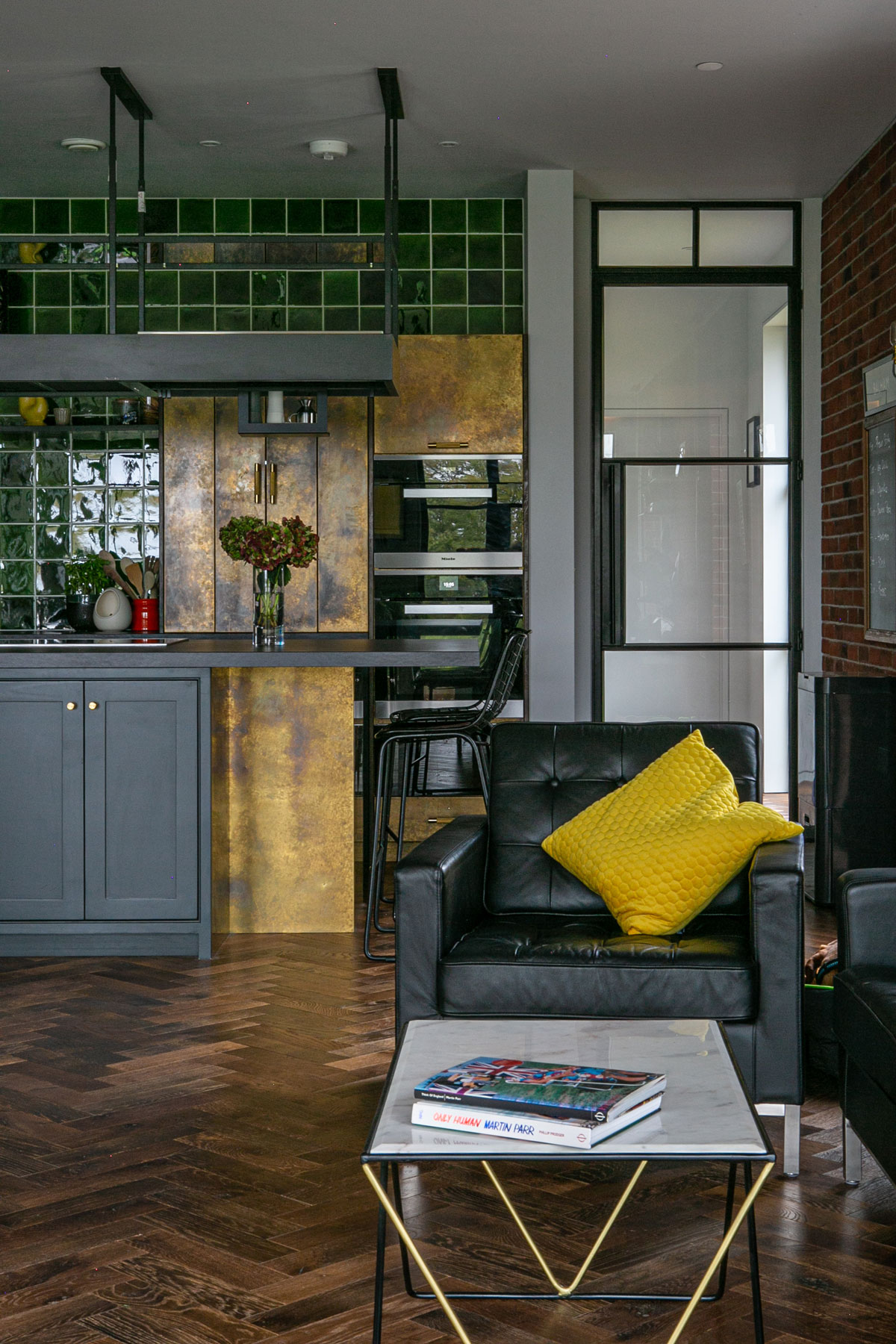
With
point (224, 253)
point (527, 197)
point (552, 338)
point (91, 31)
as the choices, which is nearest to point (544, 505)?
point (552, 338)

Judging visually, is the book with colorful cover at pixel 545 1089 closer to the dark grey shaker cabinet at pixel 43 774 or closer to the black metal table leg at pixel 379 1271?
the black metal table leg at pixel 379 1271

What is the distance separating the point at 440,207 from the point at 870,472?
2.56 meters

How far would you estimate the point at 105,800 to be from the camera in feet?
14.5

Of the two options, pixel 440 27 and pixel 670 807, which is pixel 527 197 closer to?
pixel 440 27

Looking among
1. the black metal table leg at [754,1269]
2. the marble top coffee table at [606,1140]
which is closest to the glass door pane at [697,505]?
the marble top coffee table at [606,1140]

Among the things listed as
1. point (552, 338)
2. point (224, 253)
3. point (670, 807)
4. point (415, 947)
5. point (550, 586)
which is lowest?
point (415, 947)

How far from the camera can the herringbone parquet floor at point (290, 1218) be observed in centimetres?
218

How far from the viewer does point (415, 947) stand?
2.81 m

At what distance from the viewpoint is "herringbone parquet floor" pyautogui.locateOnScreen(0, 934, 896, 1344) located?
7.15 feet

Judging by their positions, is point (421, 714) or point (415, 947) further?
point (421, 714)

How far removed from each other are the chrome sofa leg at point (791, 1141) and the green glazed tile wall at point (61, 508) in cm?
488

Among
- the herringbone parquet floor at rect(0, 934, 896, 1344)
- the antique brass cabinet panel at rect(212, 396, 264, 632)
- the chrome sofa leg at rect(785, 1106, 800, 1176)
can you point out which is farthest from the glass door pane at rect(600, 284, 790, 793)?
the chrome sofa leg at rect(785, 1106, 800, 1176)

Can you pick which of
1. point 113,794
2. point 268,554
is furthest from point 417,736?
point 113,794

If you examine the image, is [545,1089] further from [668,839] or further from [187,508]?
[187,508]
